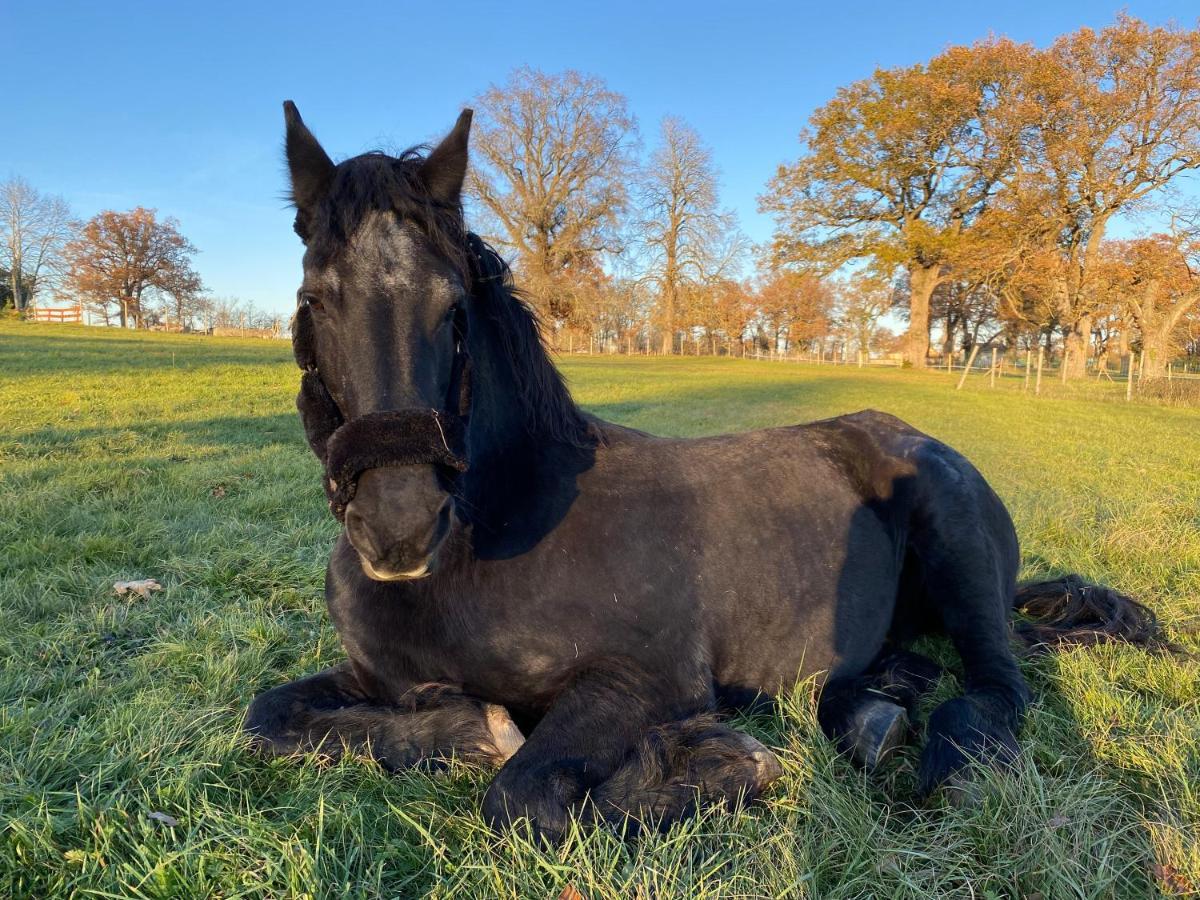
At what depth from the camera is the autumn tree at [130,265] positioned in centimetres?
6053

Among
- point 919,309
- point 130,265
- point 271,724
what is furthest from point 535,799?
point 130,265

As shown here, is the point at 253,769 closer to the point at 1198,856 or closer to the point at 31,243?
the point at 1198,856

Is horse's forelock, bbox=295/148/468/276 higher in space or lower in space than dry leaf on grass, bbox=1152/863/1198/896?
higher

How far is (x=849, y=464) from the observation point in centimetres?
367

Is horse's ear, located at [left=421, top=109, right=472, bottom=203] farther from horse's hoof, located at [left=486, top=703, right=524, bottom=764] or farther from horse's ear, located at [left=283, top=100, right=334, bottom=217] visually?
horse's hoof, located at [left=486, top=703, right=524, bottom=764]

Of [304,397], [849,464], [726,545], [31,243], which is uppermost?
[31,243]

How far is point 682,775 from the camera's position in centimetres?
242

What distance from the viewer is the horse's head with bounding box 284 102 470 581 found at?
1958mm

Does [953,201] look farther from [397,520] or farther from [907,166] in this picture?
[397,520]

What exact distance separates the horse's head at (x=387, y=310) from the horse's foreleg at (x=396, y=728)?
0.80m

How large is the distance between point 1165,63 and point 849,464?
124 feet

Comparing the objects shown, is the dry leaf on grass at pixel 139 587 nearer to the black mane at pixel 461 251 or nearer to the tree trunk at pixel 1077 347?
the black mane at pixel 461 251

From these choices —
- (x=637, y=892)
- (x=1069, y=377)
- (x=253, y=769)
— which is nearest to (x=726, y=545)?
(x=637, y=892)

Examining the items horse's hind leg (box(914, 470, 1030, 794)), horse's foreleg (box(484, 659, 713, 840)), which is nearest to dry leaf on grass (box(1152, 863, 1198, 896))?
horse's hind leg (box(914, 470, 1030, 794))
